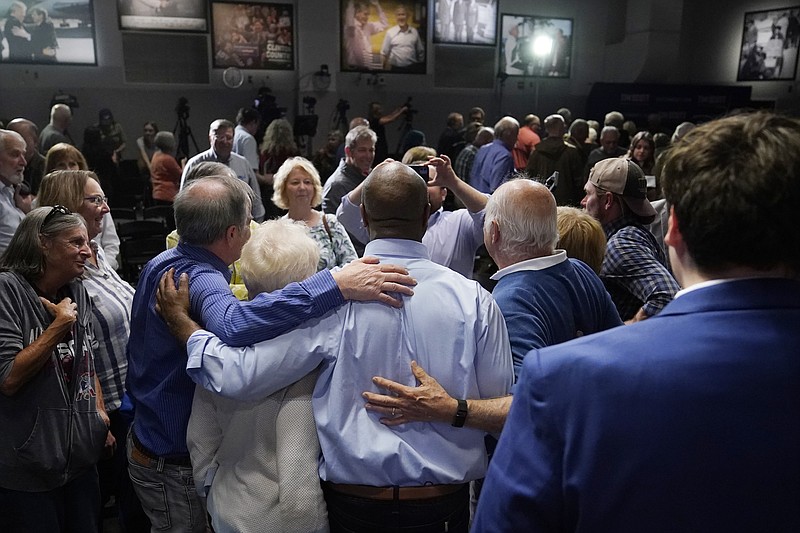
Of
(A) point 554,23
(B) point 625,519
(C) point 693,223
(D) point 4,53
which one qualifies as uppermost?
(A) point 554,23

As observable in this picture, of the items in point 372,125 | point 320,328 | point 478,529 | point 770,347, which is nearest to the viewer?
point 770,347

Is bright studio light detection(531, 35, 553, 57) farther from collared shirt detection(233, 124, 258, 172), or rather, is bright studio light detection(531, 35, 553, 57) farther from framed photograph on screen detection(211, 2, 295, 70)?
collared shirt detection(233, 124, 258, 172)

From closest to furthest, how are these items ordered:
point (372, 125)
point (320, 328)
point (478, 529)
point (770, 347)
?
point (770, 347), point (478, 529), point (320, 328), point (372, 125)

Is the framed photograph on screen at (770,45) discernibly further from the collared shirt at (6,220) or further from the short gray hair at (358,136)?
the collared shirt at (6,220)

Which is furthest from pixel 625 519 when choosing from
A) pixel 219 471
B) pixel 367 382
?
pixel 219 471

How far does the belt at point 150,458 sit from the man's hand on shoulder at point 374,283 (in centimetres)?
77

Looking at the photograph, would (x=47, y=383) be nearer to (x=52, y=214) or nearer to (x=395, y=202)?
(x=52, y=214)

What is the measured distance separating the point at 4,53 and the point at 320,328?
10365 millimetres

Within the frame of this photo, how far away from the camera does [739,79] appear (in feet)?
45.3

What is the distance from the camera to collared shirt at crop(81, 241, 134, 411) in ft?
7.70

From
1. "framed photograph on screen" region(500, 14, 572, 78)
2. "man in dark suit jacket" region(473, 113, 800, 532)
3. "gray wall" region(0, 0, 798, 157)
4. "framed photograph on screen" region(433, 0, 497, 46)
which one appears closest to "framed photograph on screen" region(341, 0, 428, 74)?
"gray wall" region(0, 0, 798, 157)

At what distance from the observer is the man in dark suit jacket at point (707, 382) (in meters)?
0.77

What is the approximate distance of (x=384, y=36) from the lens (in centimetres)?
1141

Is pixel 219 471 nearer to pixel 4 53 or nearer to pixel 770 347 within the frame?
pixel 770 347
